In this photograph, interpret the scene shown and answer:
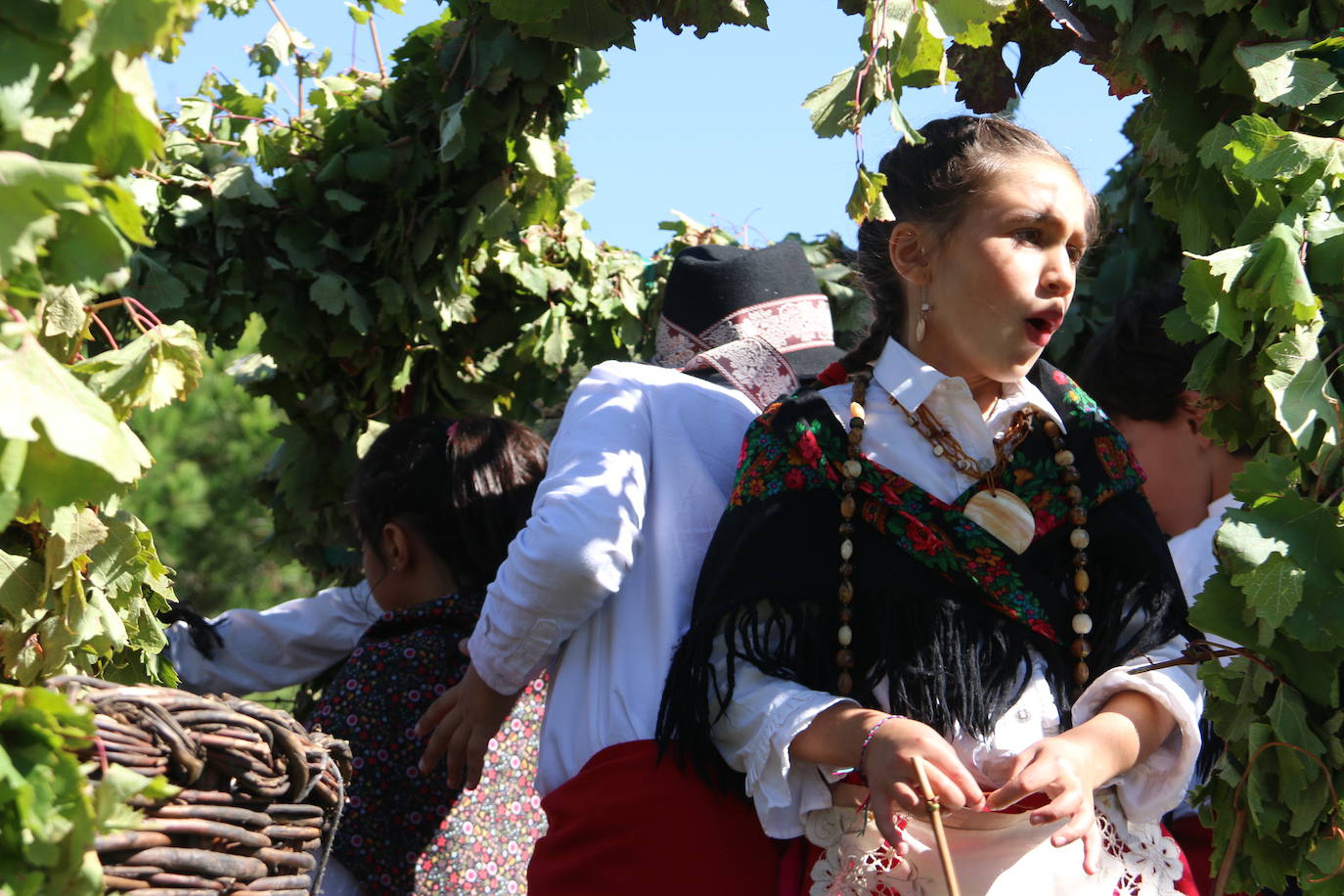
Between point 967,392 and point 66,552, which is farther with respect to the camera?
point 967,392

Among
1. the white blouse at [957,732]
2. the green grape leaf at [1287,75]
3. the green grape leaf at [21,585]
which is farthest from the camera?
the white blouse at [957,732]

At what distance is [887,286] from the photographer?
209cm

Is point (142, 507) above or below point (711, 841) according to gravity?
below

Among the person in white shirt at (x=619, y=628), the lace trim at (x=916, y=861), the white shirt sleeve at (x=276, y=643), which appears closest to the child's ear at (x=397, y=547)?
the white shirt sleeve at (x=276, y=643)

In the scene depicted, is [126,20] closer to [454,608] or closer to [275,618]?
[454,608]

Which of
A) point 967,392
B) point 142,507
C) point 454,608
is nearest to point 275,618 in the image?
point 454,608

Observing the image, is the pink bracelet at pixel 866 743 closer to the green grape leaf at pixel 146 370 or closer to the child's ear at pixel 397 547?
the green grape leaf at pixel 146 370

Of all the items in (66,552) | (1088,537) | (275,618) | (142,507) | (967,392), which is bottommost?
(142,507)

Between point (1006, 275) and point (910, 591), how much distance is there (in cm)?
42

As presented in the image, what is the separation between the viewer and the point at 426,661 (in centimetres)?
246

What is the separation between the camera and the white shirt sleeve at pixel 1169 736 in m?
1.72

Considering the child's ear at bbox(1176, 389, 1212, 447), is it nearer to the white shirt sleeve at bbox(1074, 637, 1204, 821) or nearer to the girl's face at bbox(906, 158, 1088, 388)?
the girl's face at bbox(906, 158, 1088, 388)

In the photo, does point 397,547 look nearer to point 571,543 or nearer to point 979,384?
point 571,543

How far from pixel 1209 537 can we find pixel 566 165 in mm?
1471
